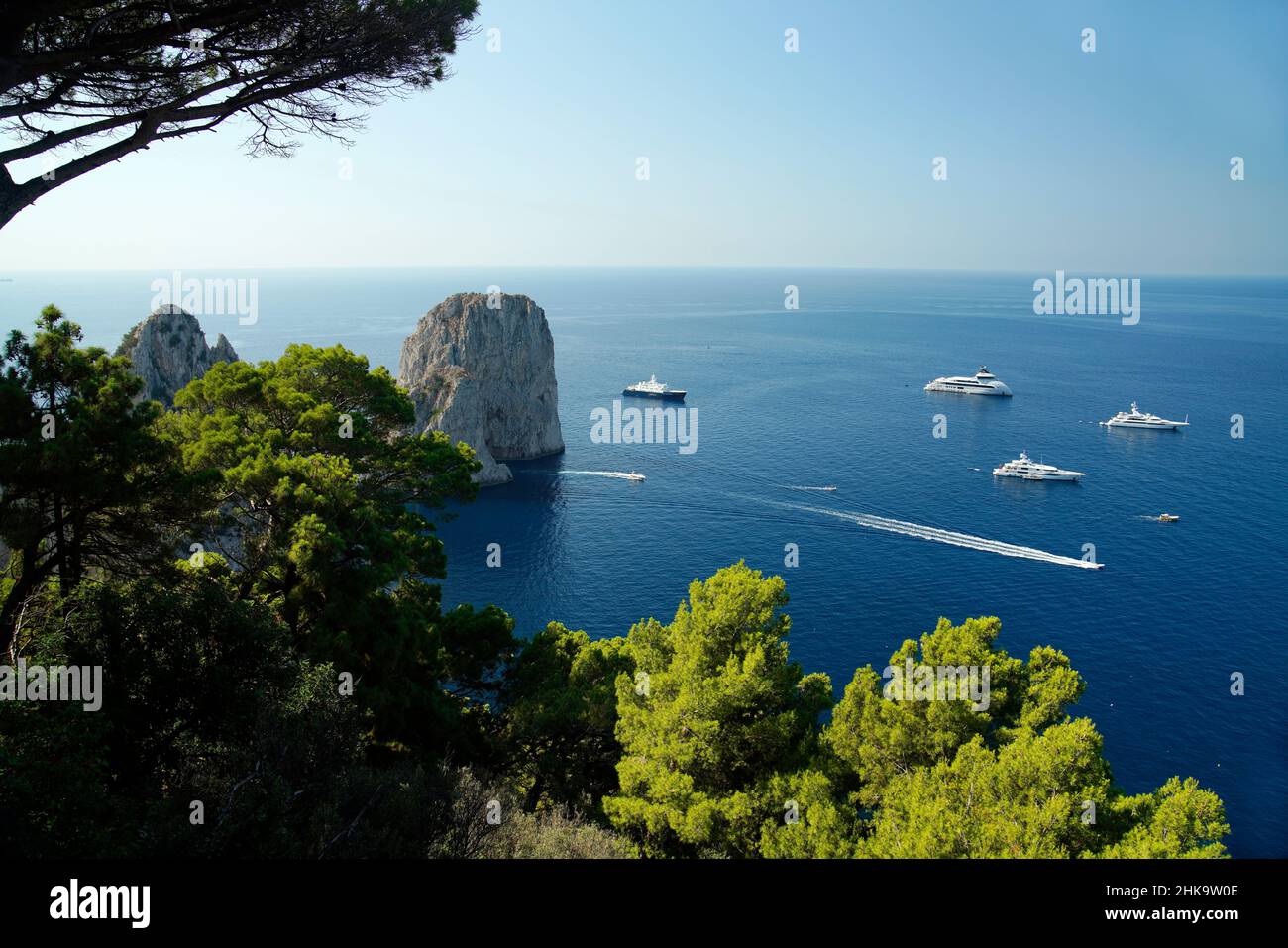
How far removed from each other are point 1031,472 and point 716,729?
57.5 m

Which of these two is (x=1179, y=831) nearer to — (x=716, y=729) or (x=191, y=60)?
(x=716, y=729)

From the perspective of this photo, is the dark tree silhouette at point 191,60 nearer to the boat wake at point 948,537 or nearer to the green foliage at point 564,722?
the green foliage at point 564,722

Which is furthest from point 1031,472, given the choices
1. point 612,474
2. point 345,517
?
point 345,517

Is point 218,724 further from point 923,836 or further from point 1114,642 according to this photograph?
point 1114,642

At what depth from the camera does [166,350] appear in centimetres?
5153

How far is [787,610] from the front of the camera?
1671 inches

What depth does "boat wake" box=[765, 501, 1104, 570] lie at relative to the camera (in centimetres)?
4862

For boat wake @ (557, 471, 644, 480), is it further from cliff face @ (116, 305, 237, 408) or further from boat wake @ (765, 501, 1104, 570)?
cliff face @ (116, 305, 237, 408)

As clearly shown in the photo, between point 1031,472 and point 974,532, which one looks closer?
point 974,532

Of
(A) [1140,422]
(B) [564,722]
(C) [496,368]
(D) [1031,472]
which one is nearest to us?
(B) [564,722]

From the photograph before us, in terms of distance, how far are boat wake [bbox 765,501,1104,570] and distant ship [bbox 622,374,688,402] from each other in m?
37.2

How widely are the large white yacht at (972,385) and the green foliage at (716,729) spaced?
90.7 meters

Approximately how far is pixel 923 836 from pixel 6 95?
626 inches

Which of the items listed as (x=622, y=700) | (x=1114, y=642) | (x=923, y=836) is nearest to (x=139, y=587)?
(x=622, y=700)
